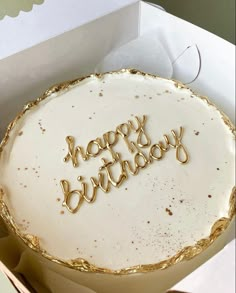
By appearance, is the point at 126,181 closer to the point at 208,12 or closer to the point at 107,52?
the point at 107,52

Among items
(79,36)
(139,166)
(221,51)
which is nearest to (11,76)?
(79,36)

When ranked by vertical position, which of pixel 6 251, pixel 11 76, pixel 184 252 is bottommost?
pixel 184 252

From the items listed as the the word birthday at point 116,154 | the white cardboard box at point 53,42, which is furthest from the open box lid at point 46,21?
the the word birthday at point 116,154

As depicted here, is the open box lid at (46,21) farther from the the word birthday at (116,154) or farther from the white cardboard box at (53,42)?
the the word birthday at (116,154)

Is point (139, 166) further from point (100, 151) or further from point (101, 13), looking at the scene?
point (101, 13)

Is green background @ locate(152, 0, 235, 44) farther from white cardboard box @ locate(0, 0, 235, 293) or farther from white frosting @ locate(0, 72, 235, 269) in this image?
white frosting @ locate(0, 72, 235, 269)

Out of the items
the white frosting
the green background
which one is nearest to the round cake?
the white frosting

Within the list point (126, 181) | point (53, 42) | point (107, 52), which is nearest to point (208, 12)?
point (107, 52)
